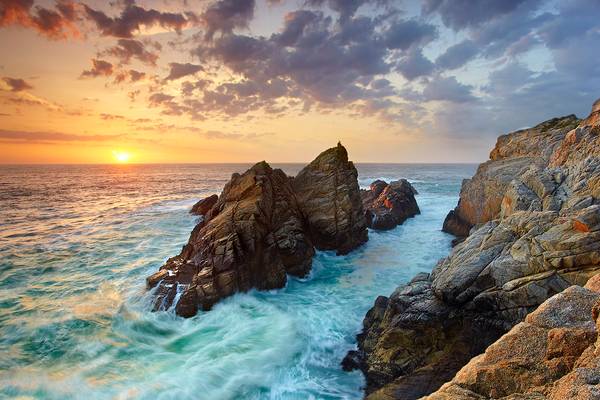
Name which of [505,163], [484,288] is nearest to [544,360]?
[484,288]

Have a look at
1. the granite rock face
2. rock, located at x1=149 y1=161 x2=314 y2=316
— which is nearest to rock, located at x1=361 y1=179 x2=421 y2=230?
the granite rock face

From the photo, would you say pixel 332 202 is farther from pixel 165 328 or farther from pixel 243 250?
pixel 165 328

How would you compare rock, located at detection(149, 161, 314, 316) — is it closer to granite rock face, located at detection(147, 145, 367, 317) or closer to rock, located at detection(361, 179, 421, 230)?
granite rock face, located at detection(147, 145, 367, 317)

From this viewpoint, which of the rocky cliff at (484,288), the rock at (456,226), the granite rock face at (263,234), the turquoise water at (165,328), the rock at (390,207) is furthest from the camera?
the rock at (390,207)

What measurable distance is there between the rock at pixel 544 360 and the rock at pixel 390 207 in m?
26.9

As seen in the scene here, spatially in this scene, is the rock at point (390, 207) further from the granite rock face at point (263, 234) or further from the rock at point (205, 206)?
the rock at point (205, 206)

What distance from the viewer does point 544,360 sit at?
5.06 metres

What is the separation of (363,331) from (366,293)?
4.36 m

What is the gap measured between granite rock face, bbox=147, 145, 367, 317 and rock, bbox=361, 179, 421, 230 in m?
4.57

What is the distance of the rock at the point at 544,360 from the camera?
4.47 metres

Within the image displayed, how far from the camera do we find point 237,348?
1349 cm

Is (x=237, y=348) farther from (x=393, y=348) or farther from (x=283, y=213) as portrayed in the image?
(x=283, y=213)

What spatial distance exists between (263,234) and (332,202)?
27.4 ft

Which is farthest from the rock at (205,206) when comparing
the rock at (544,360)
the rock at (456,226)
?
the rock at (544,360)
